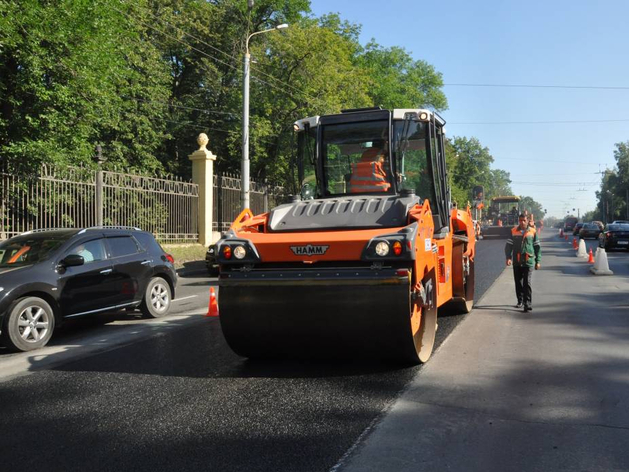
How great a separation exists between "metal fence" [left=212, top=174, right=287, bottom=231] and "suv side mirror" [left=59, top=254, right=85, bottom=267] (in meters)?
16.9

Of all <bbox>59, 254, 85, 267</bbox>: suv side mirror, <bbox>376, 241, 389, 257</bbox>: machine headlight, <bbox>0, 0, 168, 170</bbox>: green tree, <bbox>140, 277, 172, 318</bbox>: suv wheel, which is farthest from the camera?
<bbox>0, 0, 168, 170</bbox>: green tree

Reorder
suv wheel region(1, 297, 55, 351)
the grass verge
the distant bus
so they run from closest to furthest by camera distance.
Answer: suv wheel region(1, 297, 55, 351), the grass verge, the distant bus

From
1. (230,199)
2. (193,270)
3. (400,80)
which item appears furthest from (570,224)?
(193,270)

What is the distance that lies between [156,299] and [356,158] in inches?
173

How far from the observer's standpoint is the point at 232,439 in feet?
13.0

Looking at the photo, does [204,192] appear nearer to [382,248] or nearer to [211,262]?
[211,262]

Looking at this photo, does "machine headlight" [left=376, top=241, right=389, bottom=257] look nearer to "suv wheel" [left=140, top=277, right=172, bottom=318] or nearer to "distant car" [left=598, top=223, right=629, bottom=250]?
"suv wheel" [left=140, top=277, right=172, bottom=318]

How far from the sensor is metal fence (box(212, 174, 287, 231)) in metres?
24.9

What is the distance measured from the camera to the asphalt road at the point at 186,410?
3680 millimetres

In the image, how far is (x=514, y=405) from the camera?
4.67m

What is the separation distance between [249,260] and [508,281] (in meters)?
10.9

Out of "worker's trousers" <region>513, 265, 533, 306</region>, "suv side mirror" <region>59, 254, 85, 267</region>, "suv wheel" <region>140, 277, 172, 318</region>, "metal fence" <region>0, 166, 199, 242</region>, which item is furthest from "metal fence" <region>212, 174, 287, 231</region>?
"suv side mirror" <region>59, 254, 85, 267</region>

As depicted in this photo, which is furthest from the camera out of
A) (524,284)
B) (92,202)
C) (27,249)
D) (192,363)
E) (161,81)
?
(161,81)

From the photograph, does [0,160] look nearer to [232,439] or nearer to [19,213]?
[19,213]
